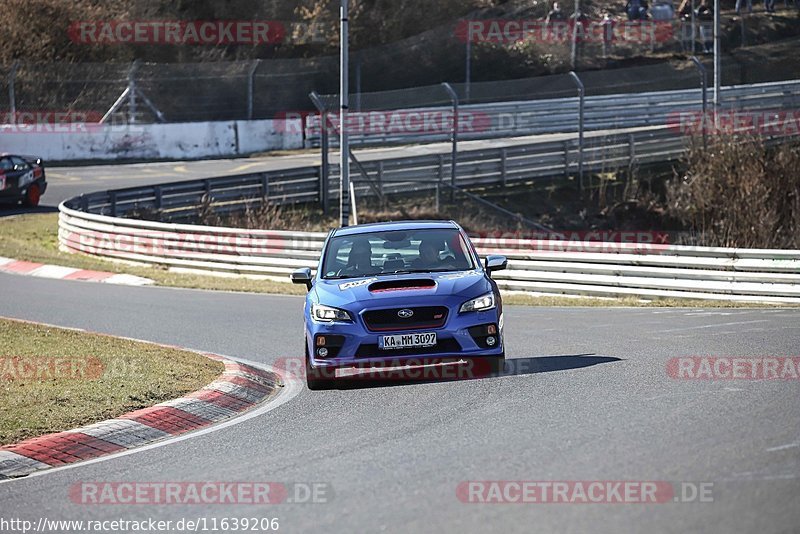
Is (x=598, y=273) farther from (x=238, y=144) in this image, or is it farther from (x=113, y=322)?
(x=238, y=144)

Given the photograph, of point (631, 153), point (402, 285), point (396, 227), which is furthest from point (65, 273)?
point (631, 153)

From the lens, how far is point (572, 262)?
21531mm

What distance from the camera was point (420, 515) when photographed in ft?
21.1

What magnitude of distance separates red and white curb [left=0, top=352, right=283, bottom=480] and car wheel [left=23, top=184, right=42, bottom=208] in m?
25.7

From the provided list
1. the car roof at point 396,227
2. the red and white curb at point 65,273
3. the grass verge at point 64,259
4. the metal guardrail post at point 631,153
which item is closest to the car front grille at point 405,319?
the car roof at point 396,227

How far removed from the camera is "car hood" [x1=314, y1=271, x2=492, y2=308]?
11391 mm

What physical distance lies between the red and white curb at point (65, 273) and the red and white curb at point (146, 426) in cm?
1291
